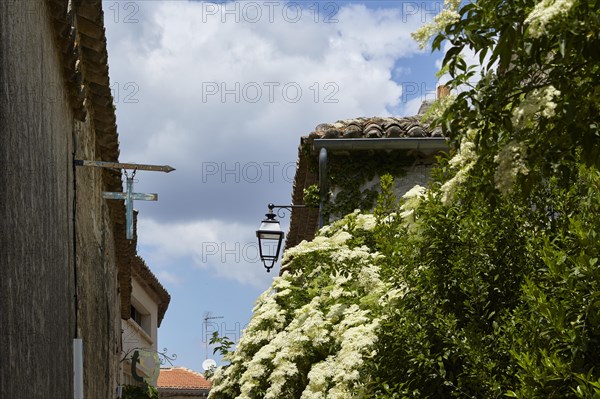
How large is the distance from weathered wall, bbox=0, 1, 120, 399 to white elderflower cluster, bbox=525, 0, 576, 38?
272cm

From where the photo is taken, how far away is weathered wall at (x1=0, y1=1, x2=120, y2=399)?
5750 millimetres

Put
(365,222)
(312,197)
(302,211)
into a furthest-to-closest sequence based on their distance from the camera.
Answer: (302,211) < (312,197) < (365,222)

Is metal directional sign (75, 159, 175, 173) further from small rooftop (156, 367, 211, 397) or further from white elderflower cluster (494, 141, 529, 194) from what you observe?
small rooftop (156, 367, 211, 397)

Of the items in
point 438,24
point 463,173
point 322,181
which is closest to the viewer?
point 438,24

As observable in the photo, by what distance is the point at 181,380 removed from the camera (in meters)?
35.6

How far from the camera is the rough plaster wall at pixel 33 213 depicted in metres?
5.71

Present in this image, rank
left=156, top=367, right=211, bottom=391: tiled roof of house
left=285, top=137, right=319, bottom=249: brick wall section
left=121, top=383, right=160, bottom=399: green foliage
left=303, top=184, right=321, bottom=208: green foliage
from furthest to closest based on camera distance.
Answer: left=156, top=367, right=211, bottom=391: tiled roof of house < left=121, top=383, right=160, bottom=399: green foliage < left=285, top=137, right=319, bottom=249: brick wall section < left=303, top=184, right=321, bottom=208: green foliage

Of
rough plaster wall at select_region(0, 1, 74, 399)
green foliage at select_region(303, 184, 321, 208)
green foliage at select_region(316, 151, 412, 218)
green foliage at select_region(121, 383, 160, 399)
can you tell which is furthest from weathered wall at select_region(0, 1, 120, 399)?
green foliage at select_region(121, 383, 160, 399)

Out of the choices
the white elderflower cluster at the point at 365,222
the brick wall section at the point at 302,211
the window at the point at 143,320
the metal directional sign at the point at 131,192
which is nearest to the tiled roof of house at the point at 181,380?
the window at the point at 143,320

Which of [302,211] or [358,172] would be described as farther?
[302,211]

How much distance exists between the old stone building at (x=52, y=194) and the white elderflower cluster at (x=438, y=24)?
2.21m

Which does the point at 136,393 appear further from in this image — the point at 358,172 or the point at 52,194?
the point at 52,194

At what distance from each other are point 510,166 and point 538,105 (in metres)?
0.32

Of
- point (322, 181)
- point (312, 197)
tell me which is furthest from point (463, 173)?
point (312, 197)
